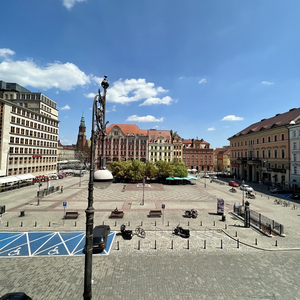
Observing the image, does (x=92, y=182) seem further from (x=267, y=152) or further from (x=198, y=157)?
(x=198, y=157)

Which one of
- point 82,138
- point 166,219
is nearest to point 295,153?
point 166,219

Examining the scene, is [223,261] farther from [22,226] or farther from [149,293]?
[22,226]

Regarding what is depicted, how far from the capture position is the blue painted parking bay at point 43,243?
13039mm

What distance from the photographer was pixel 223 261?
12.1 meters

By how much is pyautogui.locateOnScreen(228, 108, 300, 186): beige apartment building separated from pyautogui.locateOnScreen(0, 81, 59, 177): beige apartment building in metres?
61.2

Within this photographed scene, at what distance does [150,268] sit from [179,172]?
39400 millimetres

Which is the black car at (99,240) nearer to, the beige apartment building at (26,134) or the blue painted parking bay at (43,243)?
the blue painted parking bay at (43,243)

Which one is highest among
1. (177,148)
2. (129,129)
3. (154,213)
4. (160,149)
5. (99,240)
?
(129,129)

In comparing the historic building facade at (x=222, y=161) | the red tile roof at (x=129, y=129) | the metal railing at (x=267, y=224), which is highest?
the red tile roof at (x=129, y=129)

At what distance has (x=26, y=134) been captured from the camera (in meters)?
50.1

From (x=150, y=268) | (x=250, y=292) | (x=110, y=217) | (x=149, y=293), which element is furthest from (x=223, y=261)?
(x=110, y=217)

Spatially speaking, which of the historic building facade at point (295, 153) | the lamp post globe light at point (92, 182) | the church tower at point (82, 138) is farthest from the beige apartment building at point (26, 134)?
the church tower at point (82, 138)

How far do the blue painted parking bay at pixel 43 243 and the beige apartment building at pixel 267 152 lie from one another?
41.7 m

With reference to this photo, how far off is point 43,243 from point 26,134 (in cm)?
4547
